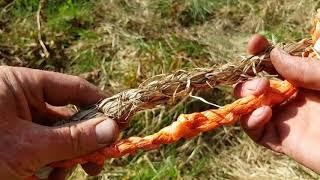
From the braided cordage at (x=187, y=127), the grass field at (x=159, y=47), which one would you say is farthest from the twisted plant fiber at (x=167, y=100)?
the grass field at (x=159, y=47)

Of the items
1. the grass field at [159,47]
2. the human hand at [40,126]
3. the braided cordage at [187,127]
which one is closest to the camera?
the human hand at [40,126]

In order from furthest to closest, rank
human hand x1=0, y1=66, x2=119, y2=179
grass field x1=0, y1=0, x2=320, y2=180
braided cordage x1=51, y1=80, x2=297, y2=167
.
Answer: grass field x1=0, y1=0, x2=320, y2=180, braided cordage x1=51, y1=80, x2=297, y2=167, human hand x1=0, y1=66, x2=119, y2=179

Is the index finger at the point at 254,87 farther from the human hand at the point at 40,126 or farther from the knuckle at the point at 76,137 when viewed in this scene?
the knuckle at the point at 76,137

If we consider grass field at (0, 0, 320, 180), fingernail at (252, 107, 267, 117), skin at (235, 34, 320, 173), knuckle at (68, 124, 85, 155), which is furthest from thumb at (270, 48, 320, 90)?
grass field at (0, 0, 320, 180)

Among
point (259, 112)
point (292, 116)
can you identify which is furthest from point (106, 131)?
point (292, 116)

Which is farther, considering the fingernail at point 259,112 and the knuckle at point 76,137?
the fingernail at point 259,112

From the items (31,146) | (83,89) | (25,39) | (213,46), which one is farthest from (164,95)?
(25,39)

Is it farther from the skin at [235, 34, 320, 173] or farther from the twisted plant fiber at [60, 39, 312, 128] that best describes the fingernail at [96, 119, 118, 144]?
the skin at [235, 34, 320, 173]

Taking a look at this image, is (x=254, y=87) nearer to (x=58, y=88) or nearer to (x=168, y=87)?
(x=168, y=87)
